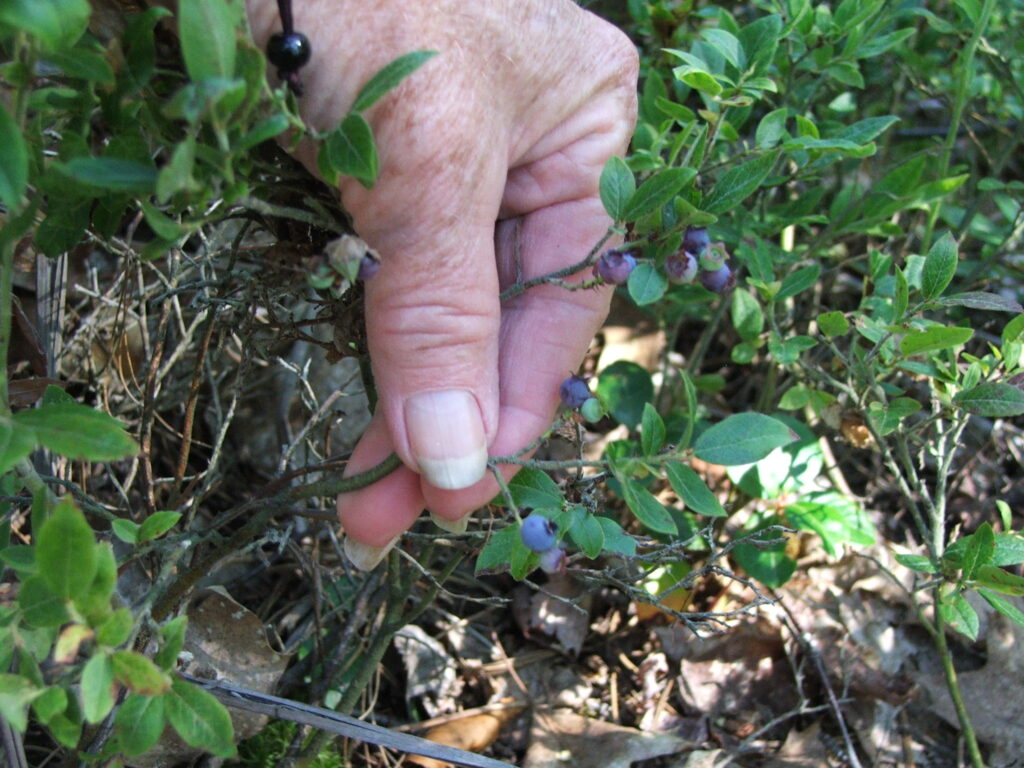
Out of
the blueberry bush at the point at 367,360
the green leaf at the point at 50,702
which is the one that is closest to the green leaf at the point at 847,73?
the blueberry bush at the point at 367,360

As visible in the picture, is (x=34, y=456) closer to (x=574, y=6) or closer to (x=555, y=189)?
(x=555, y=189)

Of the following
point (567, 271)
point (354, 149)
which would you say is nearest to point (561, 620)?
point (567, 271)

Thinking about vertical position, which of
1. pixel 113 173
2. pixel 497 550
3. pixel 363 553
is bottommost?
pixel 363 553

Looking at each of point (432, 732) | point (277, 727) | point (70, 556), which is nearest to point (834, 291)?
point (432, 732)

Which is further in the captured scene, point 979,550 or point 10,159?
point 979,550

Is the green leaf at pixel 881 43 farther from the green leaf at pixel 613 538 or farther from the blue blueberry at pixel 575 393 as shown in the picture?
the green leaf at pixel 613 538

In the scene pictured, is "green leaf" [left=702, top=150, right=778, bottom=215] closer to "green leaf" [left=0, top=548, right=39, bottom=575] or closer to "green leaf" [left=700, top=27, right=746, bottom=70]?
"green leaf" [left=700, top=27, right=746, bottom=70]

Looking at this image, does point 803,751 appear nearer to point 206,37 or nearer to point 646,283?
point 646,283
